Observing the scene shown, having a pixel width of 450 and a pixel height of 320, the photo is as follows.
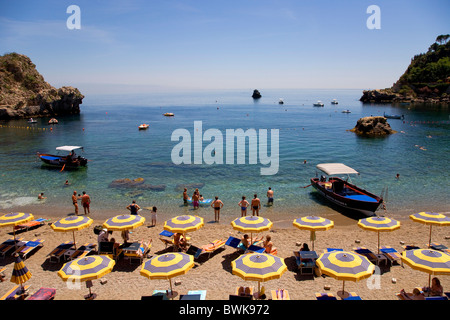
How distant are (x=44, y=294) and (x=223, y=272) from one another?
634cm

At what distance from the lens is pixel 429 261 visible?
9.65 metres

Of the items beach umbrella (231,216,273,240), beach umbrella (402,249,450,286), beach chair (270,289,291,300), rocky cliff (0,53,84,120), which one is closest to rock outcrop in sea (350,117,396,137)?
beach umbrella (231,216,273,240)

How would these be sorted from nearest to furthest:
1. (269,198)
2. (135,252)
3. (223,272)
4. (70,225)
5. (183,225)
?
(223,272)
(135,252)
(70,225)
(183,225)
(269,198)

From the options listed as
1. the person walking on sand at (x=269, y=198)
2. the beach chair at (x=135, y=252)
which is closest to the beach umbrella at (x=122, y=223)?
the beach chair at (x=135, y=252)

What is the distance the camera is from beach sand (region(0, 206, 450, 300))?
10.7m

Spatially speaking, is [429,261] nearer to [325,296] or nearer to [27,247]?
[325,296]

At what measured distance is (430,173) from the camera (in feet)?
105

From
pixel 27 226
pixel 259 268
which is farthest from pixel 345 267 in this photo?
pixel 27 226

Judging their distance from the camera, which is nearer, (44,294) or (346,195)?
(44,294)

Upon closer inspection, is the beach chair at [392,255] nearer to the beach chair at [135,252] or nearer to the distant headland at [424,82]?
the beach chair at [135,252]

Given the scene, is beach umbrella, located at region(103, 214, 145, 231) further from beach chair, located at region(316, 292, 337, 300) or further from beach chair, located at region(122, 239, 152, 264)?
beach chair, located at region(316, 292, 337, 300)

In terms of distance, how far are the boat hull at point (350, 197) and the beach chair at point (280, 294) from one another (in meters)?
12.5

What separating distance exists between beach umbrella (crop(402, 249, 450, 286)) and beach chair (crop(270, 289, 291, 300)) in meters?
4.14
